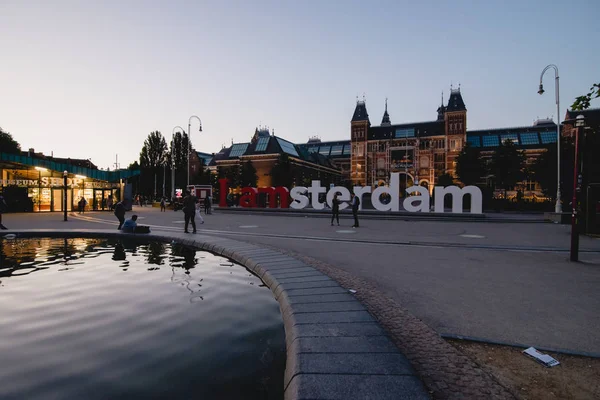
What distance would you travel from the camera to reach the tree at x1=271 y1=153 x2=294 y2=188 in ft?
212

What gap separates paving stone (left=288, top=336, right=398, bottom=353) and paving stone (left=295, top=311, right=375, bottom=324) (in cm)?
47

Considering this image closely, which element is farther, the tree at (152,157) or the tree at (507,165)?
the tree at (152,157)

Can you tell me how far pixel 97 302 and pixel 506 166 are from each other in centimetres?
4808

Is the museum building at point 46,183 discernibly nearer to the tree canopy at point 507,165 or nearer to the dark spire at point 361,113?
the tree canopy at point 507,165

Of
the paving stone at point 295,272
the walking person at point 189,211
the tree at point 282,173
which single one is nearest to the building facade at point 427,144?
the tree at point 282,173

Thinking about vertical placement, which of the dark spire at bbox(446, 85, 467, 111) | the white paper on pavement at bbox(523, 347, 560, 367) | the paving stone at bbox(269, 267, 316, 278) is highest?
the dark spire at bbox(446, 85, 467, 111)

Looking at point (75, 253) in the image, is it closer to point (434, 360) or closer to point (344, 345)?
point (344, 345)

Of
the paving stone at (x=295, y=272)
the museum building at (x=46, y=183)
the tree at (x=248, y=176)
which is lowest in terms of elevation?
the paving stone at (x=295, y=272)

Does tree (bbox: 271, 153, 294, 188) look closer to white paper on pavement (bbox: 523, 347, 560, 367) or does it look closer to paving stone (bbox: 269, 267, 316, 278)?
paving stone (bbox: 269, 267, 316, 278)

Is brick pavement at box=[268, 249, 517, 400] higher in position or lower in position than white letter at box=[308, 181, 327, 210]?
lower

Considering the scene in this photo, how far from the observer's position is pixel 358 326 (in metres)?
3.58

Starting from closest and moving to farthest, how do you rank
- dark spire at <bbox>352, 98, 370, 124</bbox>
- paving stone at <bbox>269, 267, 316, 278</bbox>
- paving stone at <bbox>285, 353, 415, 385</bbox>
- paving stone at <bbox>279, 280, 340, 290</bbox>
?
paving stone at <bbox>285, 353, 415, 385</bbox>, paving stone at <bbox>279, 280, 340, 290</bbox>, paving stone at <bbox>269, 267, 316, 278</bbox>, dark spire at <bbox>352, 98, 370, 124</bbox>

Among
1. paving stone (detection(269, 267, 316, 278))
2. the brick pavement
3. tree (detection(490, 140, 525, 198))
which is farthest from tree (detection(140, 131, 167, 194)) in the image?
the brick pavement

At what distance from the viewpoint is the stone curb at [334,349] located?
2.37 meters
